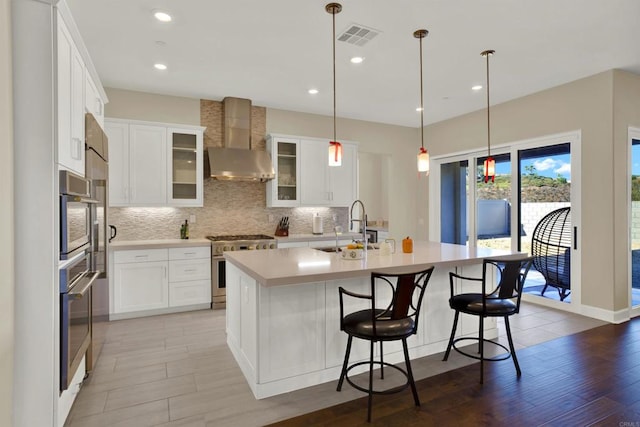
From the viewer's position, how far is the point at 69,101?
209 cm

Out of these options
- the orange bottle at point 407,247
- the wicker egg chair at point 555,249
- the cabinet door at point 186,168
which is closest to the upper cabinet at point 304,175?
the cabinet door at point 186,168

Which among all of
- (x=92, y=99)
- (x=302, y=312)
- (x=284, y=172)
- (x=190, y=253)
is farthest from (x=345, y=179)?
(x=92, y=99)

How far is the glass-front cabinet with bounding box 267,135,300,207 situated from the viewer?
5.39 metres

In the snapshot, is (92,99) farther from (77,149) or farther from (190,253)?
(190,253)

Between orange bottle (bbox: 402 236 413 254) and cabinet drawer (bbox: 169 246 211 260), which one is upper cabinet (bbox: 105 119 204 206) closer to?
cabinet drawer (bbox: 169 246 211 260)

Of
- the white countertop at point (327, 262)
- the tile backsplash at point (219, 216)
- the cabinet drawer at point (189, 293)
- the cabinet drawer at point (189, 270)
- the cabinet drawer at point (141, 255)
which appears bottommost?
the cabinet drawer at point (189, 293)

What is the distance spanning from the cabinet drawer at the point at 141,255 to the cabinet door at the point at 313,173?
2.16 meters

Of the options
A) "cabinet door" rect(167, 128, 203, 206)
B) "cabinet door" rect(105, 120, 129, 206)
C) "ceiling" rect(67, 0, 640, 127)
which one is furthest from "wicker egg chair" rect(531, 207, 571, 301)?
"cabinet door" rect(105, 120, 129, 206)

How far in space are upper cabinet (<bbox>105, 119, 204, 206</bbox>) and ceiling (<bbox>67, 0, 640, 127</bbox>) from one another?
59 cm

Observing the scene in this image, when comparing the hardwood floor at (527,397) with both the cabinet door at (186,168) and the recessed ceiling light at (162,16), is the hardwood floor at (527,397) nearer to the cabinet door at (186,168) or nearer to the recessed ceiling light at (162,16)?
the recessed ceiling light at (162,16)

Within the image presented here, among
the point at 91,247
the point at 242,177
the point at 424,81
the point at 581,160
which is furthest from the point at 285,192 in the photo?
the point at 581,160

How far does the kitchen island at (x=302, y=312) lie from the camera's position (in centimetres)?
249

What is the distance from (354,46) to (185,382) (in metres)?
3.39

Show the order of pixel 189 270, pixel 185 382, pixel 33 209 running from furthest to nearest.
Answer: pixel 189 270
pixel 185 382
pixel 33 209
